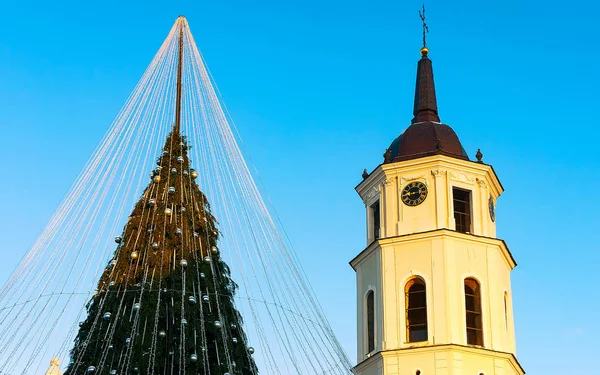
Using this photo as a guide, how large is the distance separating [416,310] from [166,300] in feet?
48.4

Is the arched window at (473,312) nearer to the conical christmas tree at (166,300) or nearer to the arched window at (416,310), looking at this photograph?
the arched window at (416,310)

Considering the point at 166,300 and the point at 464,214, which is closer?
the point at 166,300

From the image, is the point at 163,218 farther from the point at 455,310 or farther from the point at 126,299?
the point at 455,310

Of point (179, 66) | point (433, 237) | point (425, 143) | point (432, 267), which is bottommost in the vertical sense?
point (432, 267)

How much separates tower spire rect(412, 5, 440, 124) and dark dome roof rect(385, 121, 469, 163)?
128 cm

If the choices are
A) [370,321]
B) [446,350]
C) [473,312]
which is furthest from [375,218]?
[446,350]

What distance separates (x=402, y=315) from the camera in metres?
35.6

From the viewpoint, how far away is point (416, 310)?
35.8 m

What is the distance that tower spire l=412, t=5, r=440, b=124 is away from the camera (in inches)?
1622

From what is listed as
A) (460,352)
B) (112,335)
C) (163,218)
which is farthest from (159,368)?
(460,352)

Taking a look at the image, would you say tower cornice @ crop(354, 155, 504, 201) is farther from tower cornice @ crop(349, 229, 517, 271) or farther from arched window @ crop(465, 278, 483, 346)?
arched window @ crop(465, 278, 483, 346)

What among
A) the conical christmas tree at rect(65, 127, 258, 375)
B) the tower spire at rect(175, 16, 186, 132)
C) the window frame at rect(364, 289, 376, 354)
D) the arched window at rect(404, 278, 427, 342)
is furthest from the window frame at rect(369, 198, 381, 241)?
the conical christmas tree at rect(65, 127, 258, 375)

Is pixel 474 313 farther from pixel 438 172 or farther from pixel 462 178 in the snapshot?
pixel 438 172

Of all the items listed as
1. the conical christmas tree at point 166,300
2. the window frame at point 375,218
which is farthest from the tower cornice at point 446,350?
the conical christmas tree at point 166,300
